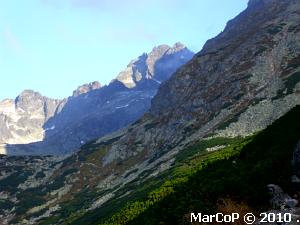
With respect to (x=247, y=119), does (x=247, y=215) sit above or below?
below

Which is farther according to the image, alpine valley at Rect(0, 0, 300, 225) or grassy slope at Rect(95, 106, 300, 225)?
alpine valley at Rect(0, 0, 300, 225)

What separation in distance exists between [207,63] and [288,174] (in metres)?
155

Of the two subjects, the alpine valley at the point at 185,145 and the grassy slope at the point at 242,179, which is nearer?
the grassy slope at the point at 242,179

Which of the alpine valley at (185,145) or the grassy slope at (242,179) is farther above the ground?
the alpine valley at (185,145)

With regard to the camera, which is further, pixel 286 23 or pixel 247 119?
pixel 286 23

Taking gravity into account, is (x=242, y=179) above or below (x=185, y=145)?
below

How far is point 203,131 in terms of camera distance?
12812cm

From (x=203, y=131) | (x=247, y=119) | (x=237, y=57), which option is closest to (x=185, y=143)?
(x=203, y=131)

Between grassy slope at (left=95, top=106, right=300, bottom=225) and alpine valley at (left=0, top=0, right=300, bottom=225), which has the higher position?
alpine valley at (left=0, top=0, right=300, bottom=225)

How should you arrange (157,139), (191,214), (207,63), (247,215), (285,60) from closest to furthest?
(247,215) → (191,214) → (285,60) → (157,139) → (207,63)

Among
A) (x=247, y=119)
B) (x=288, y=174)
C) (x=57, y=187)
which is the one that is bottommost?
(x=288, y=174)

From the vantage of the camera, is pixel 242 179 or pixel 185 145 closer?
pixel 242 179

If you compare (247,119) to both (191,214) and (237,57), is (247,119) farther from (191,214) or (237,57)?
(191,214)

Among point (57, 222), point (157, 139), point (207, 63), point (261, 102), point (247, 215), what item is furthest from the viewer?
point (207, 63)
